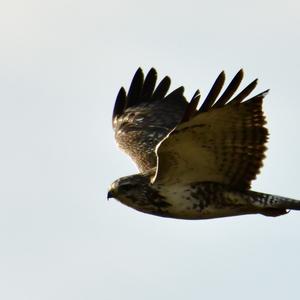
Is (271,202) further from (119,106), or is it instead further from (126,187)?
(119,106)

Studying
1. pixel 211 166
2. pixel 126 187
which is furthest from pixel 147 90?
pixel 211 166

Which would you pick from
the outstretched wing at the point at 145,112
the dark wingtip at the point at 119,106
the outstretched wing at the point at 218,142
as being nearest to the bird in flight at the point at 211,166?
the outstretched wing at the point at 218,142

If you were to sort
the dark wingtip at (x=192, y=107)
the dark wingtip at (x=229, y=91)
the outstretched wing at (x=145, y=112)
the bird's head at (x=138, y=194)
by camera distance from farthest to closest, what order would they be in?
the outstretched wing at (x=145, y=112)
the bird's head at (x=138, y=194)
the dark wingtip at (x=229, y=91)
the dark wingtip at (x=192, y=107)

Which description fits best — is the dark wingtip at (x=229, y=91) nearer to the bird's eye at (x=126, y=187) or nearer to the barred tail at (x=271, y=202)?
the barred tail at (x=271, y=202)

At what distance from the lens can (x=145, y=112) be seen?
17.8 m

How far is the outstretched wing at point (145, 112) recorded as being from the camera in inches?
671

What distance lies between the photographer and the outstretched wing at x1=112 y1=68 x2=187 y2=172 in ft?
55.9

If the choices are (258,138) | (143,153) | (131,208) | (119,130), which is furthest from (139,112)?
(258,138)

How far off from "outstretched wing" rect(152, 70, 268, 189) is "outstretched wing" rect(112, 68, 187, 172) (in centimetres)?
285

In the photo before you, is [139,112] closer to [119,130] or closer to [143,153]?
[119,130]

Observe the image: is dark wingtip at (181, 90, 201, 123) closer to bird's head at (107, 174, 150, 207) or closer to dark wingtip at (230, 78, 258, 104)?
dark wingtip at (230, 78, 258, 104)

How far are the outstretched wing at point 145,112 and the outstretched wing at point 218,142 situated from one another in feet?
9.34

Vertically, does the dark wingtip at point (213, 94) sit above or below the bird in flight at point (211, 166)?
above

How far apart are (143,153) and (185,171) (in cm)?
258
